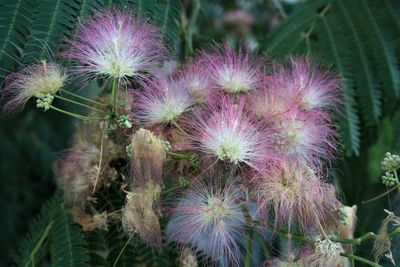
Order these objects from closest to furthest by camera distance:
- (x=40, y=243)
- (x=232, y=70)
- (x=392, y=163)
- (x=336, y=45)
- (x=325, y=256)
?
(x=325, y=256), (x=392, y=163), (x=232, y=70), (x=40, y=243), (x=336, y=45)

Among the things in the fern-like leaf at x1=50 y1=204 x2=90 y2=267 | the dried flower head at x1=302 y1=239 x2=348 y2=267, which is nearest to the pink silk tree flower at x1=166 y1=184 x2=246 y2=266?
the dried flower head at x1=302 y1=239 x2=348 y2=267

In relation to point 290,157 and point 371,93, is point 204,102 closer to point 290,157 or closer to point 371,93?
point 290,157

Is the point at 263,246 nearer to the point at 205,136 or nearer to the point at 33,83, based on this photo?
the point at 205,136

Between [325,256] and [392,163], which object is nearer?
[325,256]

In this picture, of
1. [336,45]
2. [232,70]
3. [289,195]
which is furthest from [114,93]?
[336,45]

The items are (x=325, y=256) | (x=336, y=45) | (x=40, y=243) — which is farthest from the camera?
(x=336, y=45)

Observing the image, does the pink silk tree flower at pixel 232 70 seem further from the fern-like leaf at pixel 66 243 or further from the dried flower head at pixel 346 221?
the fern-like leaf at pixel 66 243
